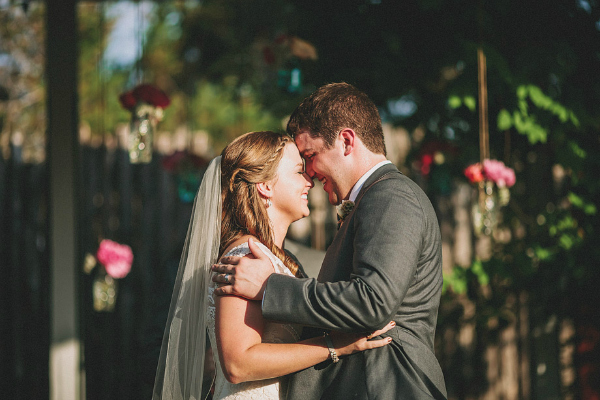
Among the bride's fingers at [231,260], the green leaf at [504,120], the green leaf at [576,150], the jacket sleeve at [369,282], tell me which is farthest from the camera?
A: the green leaf at [576,150]

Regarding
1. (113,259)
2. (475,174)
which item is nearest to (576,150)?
(475,174)

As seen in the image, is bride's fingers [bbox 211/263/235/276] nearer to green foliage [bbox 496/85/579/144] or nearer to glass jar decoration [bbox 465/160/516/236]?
glass jar decoration [bbox 465/160/516/236]

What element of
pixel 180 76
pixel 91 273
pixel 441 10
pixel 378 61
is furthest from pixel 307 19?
pixel 180 76

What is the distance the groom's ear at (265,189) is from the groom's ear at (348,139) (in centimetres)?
38

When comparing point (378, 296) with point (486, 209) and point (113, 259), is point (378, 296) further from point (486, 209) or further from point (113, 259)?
point (113, 259)

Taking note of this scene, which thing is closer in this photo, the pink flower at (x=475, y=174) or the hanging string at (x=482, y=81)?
the hanging string at (x=482, y=81)

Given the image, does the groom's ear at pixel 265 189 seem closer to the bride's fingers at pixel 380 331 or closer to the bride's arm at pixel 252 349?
the bride's arm at pixel 252 349

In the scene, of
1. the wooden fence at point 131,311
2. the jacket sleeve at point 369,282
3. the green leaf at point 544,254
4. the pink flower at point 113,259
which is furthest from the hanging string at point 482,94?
the pink flower at point 113,259

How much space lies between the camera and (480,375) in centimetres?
475

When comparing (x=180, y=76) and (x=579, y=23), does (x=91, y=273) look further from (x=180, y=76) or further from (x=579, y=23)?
(x=180, y=76)

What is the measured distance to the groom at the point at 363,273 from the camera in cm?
176

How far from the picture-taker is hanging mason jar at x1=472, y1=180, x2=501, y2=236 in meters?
→ 3.41

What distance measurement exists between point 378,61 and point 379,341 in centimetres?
226

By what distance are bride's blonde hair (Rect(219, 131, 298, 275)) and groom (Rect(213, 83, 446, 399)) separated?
0.17 meters
